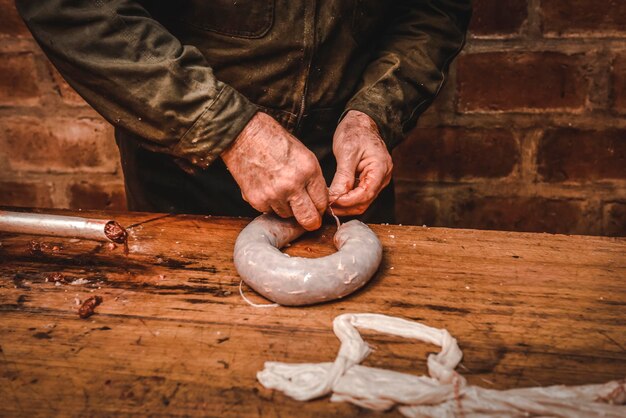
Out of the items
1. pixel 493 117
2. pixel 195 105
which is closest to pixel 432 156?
pixel 493 117

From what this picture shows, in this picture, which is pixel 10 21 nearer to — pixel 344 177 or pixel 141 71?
pixel 141 71

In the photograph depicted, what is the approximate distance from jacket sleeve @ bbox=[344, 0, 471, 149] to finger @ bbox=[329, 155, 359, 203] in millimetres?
189

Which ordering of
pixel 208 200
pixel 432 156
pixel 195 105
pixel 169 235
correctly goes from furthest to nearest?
pixel 432 156, pixel 208 200, pixel 169 235, pixel 195 105

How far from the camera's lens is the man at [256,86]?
3.53ft

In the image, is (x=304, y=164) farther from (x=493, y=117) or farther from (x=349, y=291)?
(x=493, y=117)

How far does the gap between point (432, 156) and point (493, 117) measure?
0.87 ft

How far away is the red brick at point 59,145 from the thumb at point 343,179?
125cm

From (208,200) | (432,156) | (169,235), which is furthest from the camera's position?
(432,156)

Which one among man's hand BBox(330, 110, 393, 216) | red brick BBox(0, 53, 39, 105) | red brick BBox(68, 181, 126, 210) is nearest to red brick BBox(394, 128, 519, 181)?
man's hand BBox(330, 110, 393, 216)

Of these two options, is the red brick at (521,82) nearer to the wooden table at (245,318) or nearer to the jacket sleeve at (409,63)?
the jacket sleeve at (409,63)

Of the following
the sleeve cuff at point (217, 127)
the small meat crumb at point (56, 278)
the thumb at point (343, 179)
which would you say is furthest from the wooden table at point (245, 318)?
the sleeve cuff at point (217, 127)

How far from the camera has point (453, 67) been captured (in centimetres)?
189

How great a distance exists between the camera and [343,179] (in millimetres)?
→ 1223

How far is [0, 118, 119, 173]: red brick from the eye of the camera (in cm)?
209
